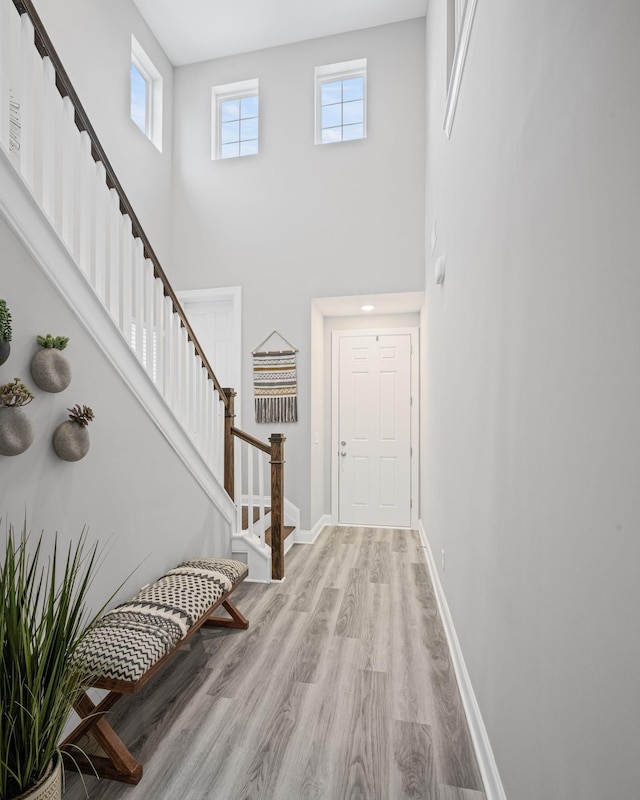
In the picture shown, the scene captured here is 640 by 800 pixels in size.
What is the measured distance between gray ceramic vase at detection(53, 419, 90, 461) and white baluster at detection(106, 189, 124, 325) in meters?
0.56

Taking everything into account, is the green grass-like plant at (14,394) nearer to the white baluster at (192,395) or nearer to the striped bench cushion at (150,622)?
the striped bench cushion at (150,622)

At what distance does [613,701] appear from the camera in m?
0.68

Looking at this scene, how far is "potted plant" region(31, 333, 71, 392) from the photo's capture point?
167 centimetres

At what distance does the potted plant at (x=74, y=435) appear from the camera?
1763 mm

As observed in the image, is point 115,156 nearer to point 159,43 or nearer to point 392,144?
point 159,43

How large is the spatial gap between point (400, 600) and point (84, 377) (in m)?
2.41

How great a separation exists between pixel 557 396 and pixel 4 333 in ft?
5.39

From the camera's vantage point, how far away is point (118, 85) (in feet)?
13.6

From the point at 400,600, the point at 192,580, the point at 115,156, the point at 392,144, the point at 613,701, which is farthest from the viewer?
the point at 392,144

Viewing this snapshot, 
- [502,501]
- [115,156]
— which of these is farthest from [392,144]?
[502,501]

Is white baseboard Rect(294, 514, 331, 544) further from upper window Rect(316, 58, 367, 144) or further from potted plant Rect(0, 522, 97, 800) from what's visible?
upper window Rect(316, 58, 367, 144)

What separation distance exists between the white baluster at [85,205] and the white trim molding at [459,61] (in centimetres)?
172

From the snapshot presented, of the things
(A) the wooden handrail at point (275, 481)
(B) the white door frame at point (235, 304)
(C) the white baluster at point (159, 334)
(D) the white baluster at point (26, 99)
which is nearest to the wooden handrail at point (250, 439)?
(A) the wooden handrail at point (275, 481)

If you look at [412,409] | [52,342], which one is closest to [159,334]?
[52,342]
